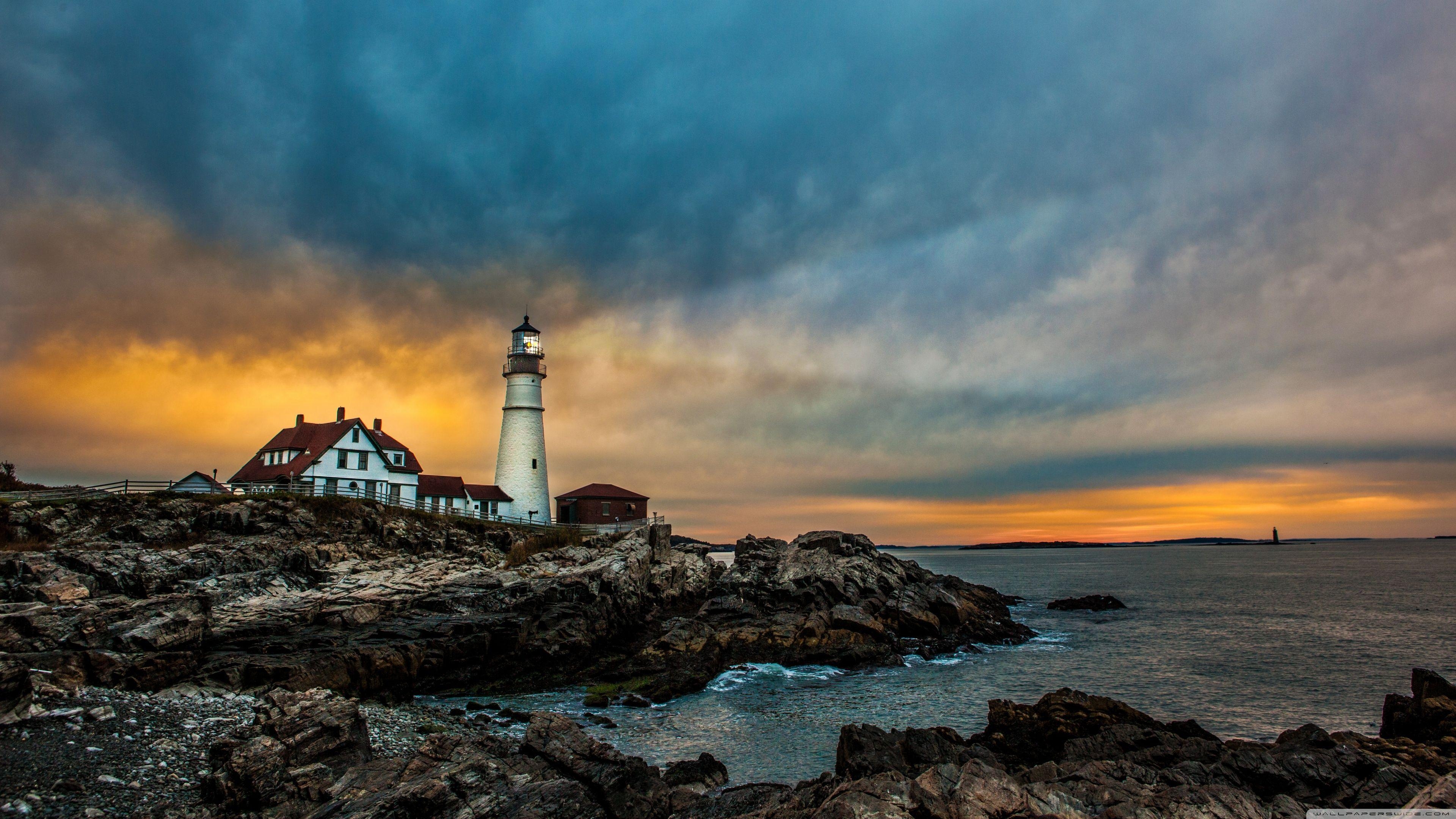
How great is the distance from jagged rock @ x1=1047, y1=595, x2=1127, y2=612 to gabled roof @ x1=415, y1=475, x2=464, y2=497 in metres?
45.5

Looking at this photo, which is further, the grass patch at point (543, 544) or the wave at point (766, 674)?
the grass patch at point (543, 544)

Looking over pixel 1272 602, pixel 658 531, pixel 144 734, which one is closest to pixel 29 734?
pixel 144 734

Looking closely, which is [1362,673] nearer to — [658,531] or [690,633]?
[690,633]

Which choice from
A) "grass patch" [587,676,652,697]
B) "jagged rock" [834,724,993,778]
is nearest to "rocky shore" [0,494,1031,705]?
"grass patch" [587,676,652,697]

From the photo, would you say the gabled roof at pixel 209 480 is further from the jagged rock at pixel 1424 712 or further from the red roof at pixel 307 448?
the jagged rock at pixel 1424 712

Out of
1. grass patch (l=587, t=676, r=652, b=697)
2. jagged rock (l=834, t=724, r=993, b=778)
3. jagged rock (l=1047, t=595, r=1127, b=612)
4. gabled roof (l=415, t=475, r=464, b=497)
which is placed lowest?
jagged rock (l=1047, t=595, r=1127, b=612)

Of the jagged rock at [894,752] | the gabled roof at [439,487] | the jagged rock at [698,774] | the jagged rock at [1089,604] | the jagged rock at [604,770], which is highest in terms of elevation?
the gabled roof at [439,487]

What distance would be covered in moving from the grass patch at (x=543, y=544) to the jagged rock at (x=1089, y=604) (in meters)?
35.2

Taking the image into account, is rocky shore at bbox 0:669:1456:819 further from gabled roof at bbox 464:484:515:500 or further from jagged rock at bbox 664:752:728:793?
gabled roof at bbox 464:484:515:500

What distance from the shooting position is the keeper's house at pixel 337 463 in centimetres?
4497

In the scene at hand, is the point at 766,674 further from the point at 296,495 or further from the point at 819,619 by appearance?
the point at 296,495

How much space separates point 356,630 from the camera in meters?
24.0

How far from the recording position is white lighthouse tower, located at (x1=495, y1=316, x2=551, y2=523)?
173ft

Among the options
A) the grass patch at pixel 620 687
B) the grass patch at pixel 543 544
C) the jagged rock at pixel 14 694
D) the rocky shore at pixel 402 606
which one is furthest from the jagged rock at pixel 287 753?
the grass patch at pixel 543 544
